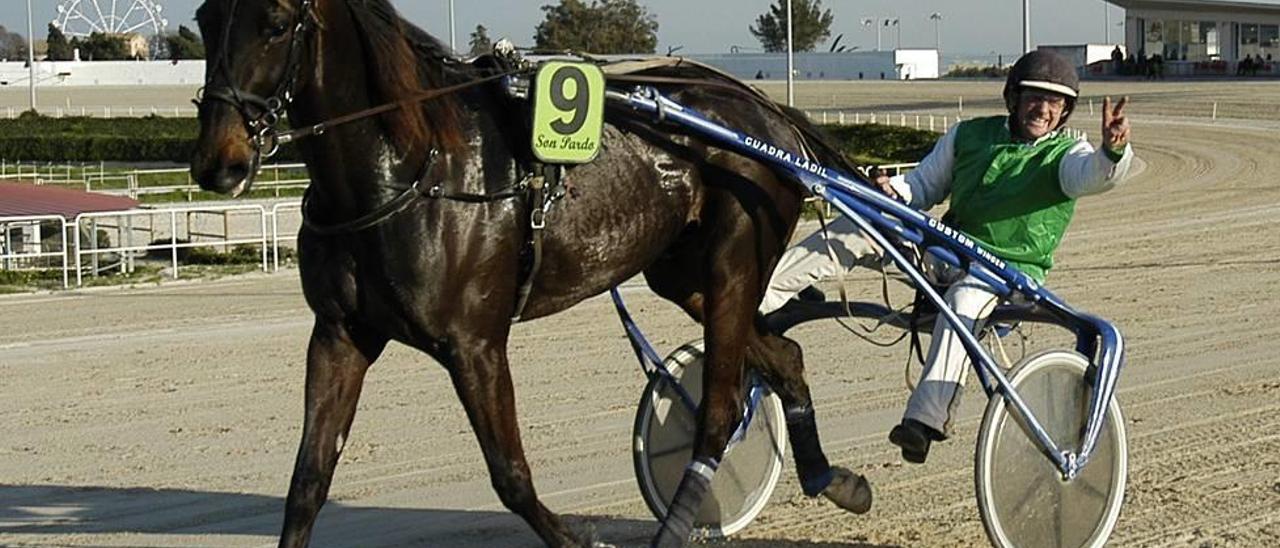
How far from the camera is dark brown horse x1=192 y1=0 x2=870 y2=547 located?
171 inches

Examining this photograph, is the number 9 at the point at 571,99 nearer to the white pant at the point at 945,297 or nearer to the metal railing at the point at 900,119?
the white pant at the point at 945,297

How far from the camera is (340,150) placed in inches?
181

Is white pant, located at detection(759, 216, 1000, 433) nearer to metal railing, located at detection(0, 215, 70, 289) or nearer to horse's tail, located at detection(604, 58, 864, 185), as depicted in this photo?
horse's tail, located at detection(604, 58, 864, 185)

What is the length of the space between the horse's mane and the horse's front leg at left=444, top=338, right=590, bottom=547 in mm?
520

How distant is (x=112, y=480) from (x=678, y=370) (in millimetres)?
2219

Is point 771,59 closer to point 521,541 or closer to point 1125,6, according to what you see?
point 1125,6

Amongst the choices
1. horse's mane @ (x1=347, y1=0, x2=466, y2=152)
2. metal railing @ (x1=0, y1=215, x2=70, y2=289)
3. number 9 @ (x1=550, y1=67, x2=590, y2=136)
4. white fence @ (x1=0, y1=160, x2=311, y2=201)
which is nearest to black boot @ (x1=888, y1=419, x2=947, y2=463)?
number 9 @ (x1=550, y1=67, x2=590, y2=136)

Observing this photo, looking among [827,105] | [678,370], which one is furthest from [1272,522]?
[827,105]

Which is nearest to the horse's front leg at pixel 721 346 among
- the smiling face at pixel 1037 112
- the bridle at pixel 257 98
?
the smiling face at pixel 1037 112

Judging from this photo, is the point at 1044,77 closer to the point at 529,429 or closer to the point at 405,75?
the point at 405,75

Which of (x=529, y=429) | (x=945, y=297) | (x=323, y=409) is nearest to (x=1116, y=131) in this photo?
(x=945, y=297)

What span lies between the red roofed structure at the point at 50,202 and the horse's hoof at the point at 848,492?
15.4 meters

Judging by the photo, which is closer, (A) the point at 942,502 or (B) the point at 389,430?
(A) the point at 942,502

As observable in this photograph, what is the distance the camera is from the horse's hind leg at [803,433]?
5.91 metres
